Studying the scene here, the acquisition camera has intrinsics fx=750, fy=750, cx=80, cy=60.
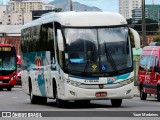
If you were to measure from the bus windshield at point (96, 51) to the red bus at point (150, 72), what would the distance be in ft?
24.4

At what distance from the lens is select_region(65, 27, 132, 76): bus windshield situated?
24938 millimetres

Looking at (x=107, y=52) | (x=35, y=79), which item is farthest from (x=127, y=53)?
(x=35, y=79)

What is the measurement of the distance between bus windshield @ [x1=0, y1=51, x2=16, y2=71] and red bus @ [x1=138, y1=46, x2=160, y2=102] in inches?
746

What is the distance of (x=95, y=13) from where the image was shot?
26031 millimetres

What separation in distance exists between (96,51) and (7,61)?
96.3 ft

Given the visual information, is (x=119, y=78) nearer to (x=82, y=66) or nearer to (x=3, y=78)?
(x=82, y=66)

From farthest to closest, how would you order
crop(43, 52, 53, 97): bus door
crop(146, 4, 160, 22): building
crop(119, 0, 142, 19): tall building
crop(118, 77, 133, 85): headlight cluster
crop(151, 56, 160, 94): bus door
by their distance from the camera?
crop(119, 0, 142, 19): tall building < crop(146, 4, 160, 22): building < crop(151, 56, 160, 94): bus door < crop(43, 52, 53, 97): bus door < crop(118, 77, 133, 85): headlight cluster

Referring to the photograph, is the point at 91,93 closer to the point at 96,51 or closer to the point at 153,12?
the point at 96,51

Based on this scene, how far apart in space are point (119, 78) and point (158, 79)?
7.62m

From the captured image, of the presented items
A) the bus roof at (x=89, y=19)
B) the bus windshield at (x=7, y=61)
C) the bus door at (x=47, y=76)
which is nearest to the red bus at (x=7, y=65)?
the bus windshield at (x=7, y=61)

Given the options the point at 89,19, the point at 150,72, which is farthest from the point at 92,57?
the point at 150,72

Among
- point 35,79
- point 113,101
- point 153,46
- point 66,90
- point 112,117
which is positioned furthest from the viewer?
point 153,46

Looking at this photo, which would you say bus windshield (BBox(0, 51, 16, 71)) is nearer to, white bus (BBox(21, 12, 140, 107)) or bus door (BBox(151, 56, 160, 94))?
bus door (BBox(151, 56, 160, 94))

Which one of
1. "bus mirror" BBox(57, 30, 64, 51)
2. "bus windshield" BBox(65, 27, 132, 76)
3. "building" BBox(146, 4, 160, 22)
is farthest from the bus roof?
"building" BBox(146, 4, 160, 22)
